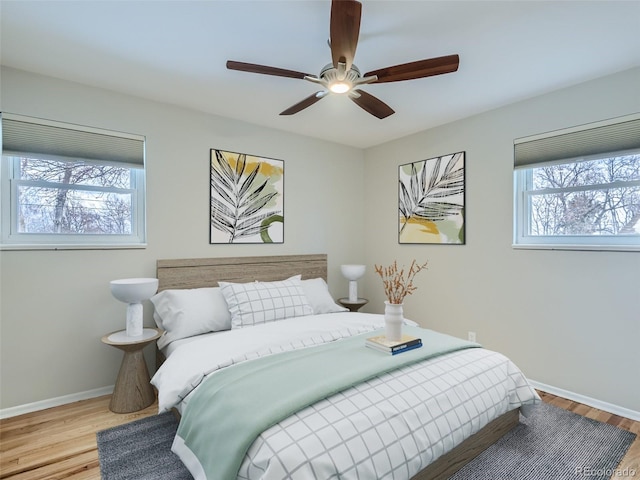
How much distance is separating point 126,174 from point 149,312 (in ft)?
4.06

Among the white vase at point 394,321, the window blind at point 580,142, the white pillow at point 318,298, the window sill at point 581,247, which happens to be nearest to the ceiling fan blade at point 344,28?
Answer: the white vase at point 394,321

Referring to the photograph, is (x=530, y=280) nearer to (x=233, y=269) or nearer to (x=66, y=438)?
(x=233, y=269)

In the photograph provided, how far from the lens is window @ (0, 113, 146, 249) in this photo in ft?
8.09

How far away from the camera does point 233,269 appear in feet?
11.0

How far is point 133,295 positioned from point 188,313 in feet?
1.38

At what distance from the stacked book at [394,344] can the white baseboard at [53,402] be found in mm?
2260

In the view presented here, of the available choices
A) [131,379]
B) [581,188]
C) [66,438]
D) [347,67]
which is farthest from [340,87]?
[66,438]

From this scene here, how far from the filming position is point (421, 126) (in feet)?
11.7

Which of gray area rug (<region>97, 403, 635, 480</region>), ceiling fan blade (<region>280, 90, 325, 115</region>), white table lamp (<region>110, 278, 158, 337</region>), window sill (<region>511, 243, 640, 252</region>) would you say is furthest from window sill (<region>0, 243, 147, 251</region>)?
window sill (<region>511, 243, 640, 252</region>)

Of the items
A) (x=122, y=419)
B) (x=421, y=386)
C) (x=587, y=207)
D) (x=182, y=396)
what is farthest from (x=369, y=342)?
(x=587, y=207)

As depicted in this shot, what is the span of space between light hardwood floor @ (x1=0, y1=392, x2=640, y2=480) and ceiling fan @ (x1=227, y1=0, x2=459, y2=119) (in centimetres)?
240

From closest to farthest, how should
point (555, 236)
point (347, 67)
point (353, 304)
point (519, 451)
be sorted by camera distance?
point (347, 67) < point (519, 451) < point (555, 236) < point (353, 304)

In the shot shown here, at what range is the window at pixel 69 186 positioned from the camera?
2.47 meters

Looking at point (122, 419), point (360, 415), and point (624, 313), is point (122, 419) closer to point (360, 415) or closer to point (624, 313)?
point (360, 415)
